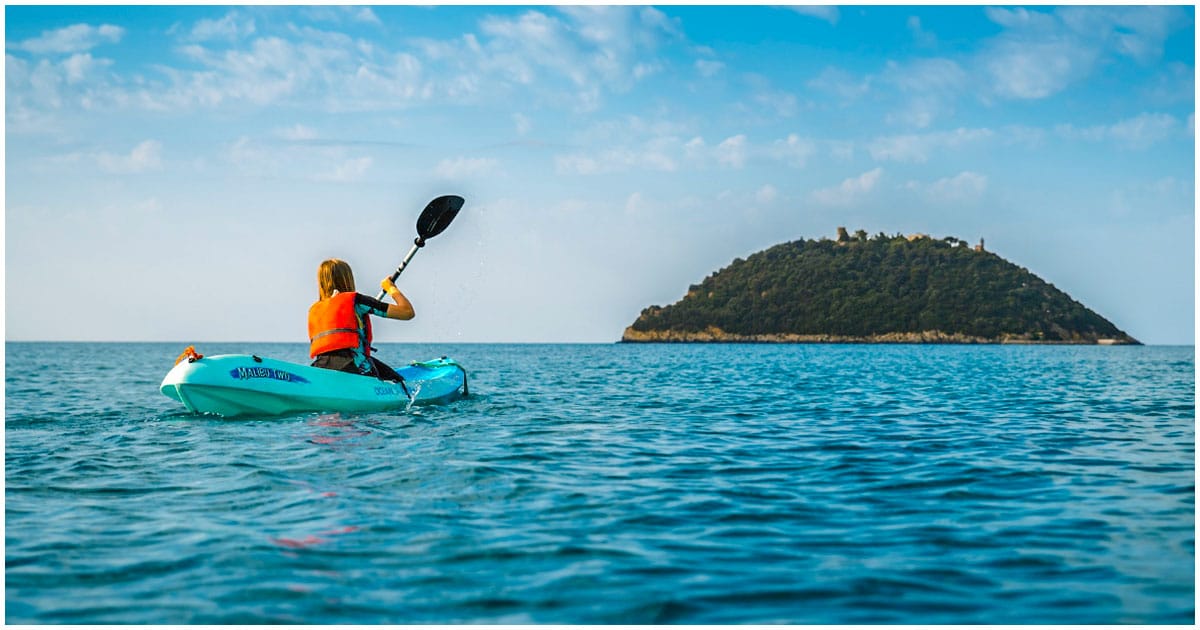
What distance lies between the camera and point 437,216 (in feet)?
54.1

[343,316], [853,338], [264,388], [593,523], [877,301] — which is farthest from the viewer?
[877,301]

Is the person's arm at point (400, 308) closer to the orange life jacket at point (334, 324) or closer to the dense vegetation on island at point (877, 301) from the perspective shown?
the orange life jacket at point (334, 324)

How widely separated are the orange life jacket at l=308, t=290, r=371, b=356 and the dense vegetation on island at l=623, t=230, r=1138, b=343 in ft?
487

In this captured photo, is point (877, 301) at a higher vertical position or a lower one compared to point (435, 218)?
higher

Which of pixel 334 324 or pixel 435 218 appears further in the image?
pixel 435 218

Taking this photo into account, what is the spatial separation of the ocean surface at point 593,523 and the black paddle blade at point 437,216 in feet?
15.0

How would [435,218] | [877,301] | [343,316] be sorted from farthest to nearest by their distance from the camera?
[877,301] → [435,218] → [343,316]

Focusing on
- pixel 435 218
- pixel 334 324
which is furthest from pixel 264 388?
pixel 435 218

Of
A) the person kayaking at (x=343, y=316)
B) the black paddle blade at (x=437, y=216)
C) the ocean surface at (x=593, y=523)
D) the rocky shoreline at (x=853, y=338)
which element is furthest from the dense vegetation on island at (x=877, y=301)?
the ocean surface at (x=593, y=523)

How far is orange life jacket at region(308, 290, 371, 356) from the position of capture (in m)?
13.4

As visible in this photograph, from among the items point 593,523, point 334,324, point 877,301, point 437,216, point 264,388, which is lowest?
point 593,523

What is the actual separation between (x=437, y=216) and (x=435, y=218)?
0.17 feet

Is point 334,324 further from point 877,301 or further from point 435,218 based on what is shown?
point 877,301

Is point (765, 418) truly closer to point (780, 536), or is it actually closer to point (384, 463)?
point (384, 463)
